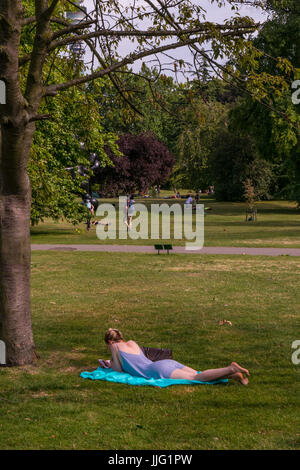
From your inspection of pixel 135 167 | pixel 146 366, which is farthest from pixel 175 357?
pixel 135 167

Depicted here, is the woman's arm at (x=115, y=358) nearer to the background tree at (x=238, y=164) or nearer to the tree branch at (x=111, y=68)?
the tree branch at (x=111, y=68)

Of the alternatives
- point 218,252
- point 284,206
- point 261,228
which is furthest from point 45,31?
point 284,206

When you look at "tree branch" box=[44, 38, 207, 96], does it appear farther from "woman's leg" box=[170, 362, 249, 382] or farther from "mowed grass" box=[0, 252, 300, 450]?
"woman's leg" box=[170, 362, 249, 382]

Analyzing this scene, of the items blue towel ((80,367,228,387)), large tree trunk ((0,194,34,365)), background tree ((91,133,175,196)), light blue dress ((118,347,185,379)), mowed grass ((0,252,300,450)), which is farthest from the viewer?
background tree ((91,133,175,196))

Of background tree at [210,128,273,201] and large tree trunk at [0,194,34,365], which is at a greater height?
background tree at [210,128,273,201]

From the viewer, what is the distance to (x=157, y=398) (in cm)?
661

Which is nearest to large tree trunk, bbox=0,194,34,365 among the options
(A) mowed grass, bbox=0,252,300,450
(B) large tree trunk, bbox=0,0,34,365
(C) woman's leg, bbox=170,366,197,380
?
(B) large tree trunk, bbox=0,0,34,365

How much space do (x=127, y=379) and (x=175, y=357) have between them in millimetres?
1179

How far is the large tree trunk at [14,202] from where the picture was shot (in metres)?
7.25

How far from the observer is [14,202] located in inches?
303

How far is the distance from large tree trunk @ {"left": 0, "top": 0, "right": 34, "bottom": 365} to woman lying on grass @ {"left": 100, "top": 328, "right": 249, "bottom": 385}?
124cm

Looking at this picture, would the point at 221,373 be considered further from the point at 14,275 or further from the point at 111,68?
the point at 111,68

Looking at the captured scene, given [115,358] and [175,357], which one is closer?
[115,358]

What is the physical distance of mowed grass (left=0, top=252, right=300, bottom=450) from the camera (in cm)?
558
